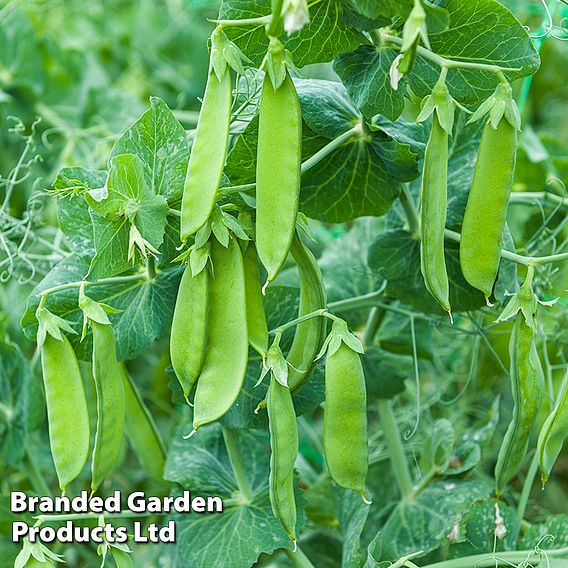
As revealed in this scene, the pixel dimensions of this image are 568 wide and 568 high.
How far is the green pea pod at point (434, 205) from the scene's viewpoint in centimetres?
88

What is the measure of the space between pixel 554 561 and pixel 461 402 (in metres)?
0.78

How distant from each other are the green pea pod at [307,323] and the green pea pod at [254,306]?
0.15 feet

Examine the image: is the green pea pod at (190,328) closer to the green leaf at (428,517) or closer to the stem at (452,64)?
the stem at (452,64)

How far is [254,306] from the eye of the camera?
952mm

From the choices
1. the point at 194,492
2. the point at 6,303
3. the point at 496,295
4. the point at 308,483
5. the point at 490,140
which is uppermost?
the point at 490,140

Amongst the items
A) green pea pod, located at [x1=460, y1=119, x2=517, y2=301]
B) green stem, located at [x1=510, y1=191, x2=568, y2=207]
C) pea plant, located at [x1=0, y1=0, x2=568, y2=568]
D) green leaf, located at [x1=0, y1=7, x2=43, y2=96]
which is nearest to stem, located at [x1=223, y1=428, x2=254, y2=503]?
pea plant, located at [x1=0, y1=0, x2=568, y2=568]

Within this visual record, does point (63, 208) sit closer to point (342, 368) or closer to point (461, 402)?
point (342, 368)

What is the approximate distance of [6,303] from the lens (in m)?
1.81

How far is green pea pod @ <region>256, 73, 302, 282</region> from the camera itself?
2.75ft

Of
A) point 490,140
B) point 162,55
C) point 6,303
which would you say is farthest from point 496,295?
point 162,55

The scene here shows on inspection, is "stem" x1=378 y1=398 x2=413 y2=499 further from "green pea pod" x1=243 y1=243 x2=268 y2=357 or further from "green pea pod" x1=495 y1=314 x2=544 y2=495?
"green pea pod" x1=243 y1=243 x2=268 y2=357

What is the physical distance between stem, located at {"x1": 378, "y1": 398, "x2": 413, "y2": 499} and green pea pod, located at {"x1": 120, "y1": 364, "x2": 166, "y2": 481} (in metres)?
0.37

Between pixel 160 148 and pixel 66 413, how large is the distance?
1.13 feet

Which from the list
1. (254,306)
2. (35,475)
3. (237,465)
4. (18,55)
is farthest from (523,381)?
(18,55)
